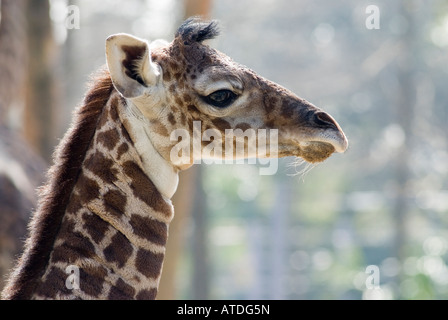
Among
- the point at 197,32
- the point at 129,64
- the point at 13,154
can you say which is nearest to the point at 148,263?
the point at 129,64

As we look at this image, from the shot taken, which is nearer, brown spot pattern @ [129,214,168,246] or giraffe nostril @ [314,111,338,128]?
brown spot pattern @ [129,214,168,246]

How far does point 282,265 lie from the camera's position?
1745 cm

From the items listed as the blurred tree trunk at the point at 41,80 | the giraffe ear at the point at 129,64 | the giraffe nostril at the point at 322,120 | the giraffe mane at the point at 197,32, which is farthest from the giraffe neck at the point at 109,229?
the blurred tree trunk at the point at 41,80

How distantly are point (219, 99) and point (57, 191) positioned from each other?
0.99m

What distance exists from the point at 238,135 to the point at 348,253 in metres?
18.5

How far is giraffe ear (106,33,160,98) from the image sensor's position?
3.53 m

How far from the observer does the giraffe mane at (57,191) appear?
3.47 m

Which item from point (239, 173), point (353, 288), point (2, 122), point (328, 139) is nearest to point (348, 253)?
point (353, 288)

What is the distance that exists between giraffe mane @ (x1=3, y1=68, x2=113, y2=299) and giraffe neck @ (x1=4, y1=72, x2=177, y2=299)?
0.04 ft

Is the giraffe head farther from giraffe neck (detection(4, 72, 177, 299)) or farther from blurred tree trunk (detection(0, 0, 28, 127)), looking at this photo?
blurred tree trunk (detection(0, 0, 28, 127))

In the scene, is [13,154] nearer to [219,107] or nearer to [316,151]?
[219,107]

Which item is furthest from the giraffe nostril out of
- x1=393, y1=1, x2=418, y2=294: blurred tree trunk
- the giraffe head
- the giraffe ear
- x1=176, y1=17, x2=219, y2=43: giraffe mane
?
x1=393, y1=1, x2=418, y2=294: blurred tree trunk

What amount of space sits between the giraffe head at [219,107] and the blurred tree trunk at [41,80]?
7837mm

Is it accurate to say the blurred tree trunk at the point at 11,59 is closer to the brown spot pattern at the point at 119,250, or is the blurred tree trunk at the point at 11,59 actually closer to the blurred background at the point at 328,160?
the blurred background at the point at 328,160
